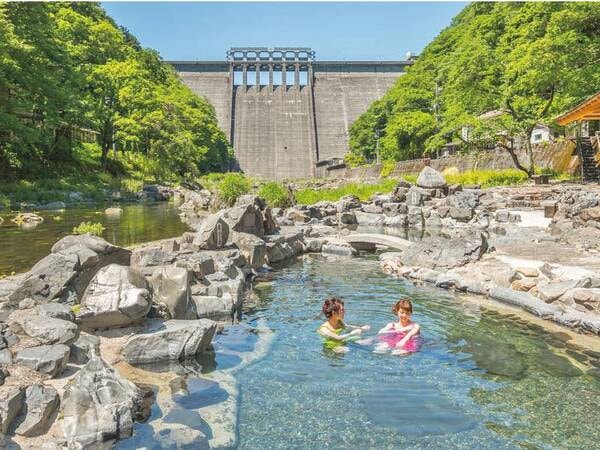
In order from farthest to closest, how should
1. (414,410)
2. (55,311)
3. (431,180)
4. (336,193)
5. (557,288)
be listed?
(336,193), (431,180), (557,288), (55,311), (414,410)

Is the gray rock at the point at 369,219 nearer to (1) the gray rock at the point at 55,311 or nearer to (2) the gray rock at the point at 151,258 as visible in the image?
(2) the gray rock at the point at 151,258

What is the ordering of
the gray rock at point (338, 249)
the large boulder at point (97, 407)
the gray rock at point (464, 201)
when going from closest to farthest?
the large boulder at point (97, 407) → the gray rock at point (338, 249) → the gray rock at point (464, 201)

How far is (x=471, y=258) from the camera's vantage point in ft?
38.3

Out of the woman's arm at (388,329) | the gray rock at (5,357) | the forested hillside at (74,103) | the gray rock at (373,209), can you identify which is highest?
the forested hillside at (74,103)

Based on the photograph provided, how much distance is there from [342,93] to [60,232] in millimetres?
85084

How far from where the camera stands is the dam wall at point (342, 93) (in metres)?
87.9

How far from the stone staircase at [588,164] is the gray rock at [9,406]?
26.1 metres

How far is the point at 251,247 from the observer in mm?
12227

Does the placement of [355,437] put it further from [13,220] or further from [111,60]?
[111,60]

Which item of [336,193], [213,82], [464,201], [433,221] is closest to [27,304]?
[433,221]

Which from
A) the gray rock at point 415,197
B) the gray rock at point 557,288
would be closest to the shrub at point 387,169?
the gray rock at point 415,197

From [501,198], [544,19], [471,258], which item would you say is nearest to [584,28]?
[544,19]

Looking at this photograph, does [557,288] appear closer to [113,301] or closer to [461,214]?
[113,301]

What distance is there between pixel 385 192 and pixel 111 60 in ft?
80.9
